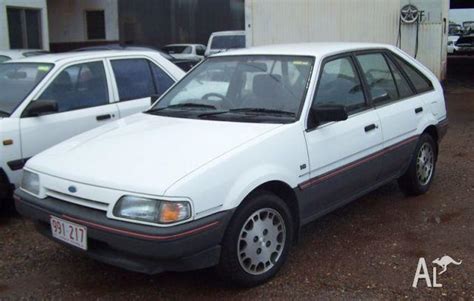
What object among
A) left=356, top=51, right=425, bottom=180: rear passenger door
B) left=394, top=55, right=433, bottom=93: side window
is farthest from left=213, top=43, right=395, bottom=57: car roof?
left=394, top=55, right=433, bottom=93: side window

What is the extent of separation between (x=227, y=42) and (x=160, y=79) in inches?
429

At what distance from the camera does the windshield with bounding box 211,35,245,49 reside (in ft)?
54.9

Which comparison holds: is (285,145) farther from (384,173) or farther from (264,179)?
(384,173)

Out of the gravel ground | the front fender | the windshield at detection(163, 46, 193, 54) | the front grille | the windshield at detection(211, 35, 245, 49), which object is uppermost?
the windshield at detection(211, 35, 245, 49)

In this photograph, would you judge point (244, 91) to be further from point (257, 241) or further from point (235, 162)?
point (257, 241)

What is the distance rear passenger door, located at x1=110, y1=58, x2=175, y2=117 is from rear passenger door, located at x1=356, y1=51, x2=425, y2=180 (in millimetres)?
2192

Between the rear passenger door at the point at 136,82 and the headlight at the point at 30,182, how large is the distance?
1.97m

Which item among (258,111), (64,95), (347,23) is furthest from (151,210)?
(347,23)

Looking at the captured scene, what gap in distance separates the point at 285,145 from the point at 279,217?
0.48m

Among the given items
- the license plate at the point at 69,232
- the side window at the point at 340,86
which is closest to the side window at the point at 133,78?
the side window at the point at 340,86

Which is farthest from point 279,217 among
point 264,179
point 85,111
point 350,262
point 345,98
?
point 85,111

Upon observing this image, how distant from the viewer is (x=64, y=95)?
5469mm

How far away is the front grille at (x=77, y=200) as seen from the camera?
10.9 feet

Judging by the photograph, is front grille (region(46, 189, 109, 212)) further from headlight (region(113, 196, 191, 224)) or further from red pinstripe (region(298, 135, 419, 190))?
red pinstripe (region(298, 135, 419, 190))
